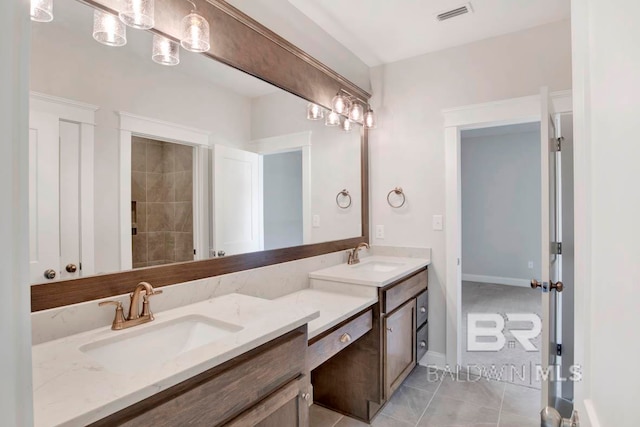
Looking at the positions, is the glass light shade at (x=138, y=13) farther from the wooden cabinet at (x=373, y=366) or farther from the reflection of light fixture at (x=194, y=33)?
the wooden cabinet at (x=373, y=366)

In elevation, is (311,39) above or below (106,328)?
above

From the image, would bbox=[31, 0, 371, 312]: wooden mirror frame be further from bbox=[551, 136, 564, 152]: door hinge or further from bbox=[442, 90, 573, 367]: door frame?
bbox=[551, 136, 564, 152]: door hinge

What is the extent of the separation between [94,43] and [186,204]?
0.72 meters

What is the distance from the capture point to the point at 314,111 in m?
2.44

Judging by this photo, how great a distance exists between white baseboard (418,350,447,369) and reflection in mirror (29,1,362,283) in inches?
60.6

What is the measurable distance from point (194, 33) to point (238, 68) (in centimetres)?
37

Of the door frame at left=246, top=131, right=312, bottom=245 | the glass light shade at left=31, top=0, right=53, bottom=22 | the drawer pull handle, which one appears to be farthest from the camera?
the door frame at left=246, top=131, right=312, bottom=245

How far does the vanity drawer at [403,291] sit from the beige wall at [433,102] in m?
0.18

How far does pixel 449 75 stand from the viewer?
8.89ft

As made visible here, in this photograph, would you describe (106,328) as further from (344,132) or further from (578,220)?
(344,132)

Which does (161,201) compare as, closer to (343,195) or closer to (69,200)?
(69,200)

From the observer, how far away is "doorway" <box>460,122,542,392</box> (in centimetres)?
519

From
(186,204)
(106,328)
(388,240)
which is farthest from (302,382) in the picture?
(388,240)

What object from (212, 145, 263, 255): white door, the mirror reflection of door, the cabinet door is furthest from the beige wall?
(212, 145, 263, 255): white door
